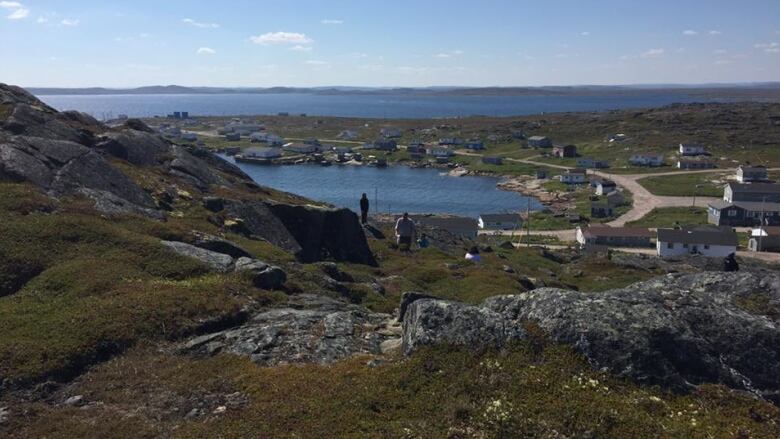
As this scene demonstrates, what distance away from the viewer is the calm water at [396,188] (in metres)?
131

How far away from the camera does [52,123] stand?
118 ft

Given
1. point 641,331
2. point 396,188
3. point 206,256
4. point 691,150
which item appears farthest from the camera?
point 691,150

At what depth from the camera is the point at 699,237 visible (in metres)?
83.6

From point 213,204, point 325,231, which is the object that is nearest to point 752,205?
point 325,231

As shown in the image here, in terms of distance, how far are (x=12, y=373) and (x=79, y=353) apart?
1.47 meters

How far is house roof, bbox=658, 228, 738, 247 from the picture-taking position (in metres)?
82.1

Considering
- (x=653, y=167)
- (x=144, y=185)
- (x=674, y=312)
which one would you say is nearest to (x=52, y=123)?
(x=144, y=185)

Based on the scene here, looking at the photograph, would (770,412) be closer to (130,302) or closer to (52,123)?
(130,302)

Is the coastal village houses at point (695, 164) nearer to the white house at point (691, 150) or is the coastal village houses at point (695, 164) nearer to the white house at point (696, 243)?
the white house at point (691, 150)

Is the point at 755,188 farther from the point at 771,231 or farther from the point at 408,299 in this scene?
the point at 408,299

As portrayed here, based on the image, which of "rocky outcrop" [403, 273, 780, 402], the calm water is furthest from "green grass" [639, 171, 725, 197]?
"rocky outcrop" [403, 273, 780, 402]

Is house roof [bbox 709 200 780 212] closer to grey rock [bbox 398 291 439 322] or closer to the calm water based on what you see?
the calm water

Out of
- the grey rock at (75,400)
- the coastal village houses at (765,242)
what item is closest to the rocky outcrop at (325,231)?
the grey rock at (75,400)

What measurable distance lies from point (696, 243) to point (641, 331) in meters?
78.0
